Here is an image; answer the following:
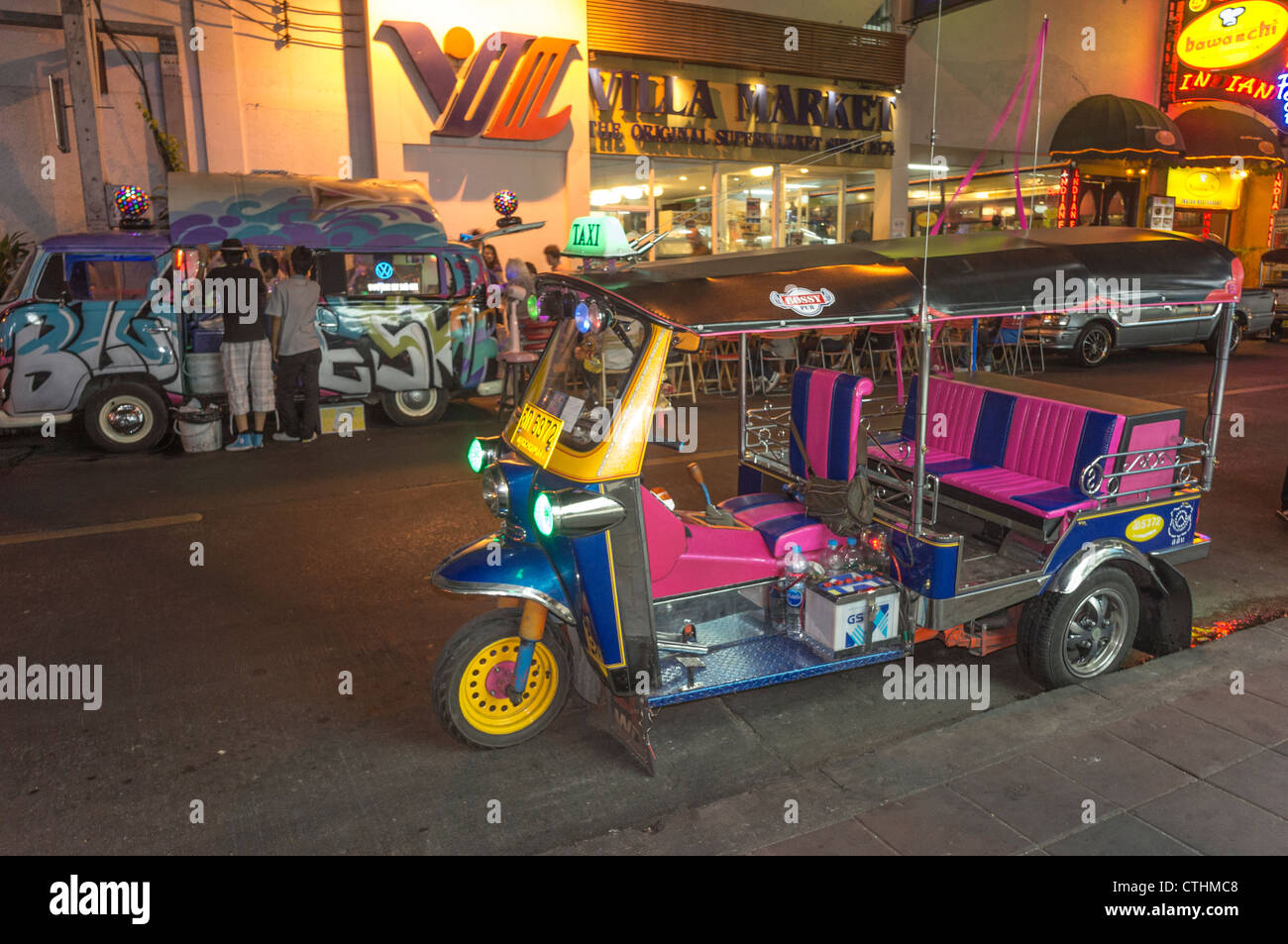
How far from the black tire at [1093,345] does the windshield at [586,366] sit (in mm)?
14557

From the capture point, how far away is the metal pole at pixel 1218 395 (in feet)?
16.3

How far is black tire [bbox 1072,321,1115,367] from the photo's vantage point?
16641 millimetres

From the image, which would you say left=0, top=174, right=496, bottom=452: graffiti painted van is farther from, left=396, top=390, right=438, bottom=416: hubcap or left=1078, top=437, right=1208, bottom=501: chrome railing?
left=1078, top=437, right=1208, bottom=501: chrome railing

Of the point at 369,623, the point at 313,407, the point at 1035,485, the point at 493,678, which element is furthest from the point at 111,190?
the point at 1035,485

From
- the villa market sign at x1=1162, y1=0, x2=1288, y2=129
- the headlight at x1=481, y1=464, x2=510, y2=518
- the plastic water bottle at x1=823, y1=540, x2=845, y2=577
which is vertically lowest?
Result: the plastic water bottle at x1=823, y1=540, x2=845, y2=577

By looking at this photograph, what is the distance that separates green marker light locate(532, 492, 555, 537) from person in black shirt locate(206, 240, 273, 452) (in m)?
7.82

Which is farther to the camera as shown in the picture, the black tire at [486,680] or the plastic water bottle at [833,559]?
the plastic water bottle at [833,559]

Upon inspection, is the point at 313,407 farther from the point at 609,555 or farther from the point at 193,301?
the point at 609,555

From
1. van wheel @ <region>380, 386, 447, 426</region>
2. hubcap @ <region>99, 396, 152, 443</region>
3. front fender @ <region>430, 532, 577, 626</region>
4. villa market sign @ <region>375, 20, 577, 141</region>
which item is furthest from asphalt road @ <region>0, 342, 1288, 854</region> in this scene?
villa market sign @ <region>375, 20, 577, 141</region>

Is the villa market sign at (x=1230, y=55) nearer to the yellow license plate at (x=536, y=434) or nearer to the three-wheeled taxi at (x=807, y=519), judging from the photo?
the three-wheeled taxi at (x=807, y=519)

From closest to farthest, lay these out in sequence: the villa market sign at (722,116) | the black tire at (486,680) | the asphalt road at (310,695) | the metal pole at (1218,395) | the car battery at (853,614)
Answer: the asphalt road at (310,695)
the black tire at (486,680)
the car battery at (853,614)
the metal pole at (1218,395)
the villa market sign at (722,116)

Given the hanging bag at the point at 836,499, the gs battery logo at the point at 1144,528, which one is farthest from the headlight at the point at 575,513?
the gs battery logo at the point at 1144,528

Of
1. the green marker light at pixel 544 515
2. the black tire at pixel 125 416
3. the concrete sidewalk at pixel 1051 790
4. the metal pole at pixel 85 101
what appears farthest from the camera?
the metal pole at pixel 85 101
